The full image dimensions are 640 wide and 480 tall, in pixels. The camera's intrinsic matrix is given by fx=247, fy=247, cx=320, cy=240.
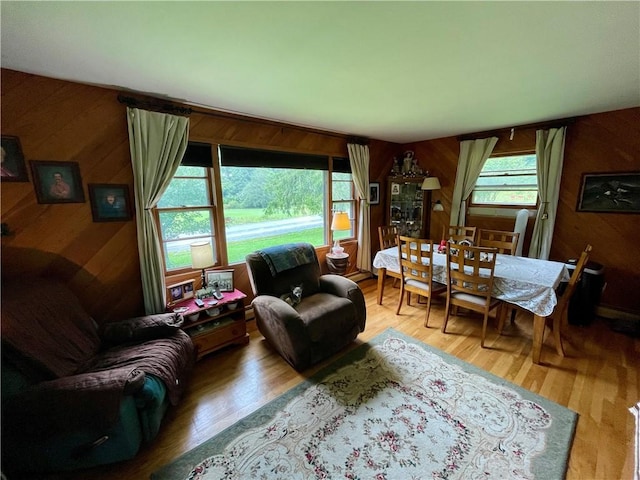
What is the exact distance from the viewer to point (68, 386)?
1.33 m

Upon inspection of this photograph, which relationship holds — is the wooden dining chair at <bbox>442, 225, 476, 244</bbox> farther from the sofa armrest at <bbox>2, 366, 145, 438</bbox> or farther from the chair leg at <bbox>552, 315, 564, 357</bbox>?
the sofa armrest at <bbox>2, 366, 145, 438</bbox>

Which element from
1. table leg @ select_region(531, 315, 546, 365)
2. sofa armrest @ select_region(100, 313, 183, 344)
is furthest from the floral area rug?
sofa armrest @ select_region(100, 313, 183, 344)

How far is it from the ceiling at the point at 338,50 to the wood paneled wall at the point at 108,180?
0.20 metres

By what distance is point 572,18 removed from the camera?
1221 millimetres

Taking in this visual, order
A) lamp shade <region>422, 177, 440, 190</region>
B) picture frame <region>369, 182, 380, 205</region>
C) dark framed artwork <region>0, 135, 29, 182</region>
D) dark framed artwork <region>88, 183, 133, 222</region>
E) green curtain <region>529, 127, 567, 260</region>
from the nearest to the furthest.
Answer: dark framed artwork <region>0, 135, 29, 182</region> < dark framed artwork <region>88, 183, 133, 222</region> < green curtain <region>529, 127, 567, 260</region> < lamp shade <region>422, 177, 440, 190</region> < picture frame <region>369, 182, 380, 205</region>

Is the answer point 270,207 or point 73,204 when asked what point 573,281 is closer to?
point 270,207

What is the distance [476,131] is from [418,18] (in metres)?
3.12

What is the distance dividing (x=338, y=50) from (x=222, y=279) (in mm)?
2212

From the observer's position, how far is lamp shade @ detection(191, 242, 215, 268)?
229 cm

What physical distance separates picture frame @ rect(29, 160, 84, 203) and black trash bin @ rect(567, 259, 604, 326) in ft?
15.7

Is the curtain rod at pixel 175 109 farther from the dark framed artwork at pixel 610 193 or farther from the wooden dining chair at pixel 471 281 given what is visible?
the dark framed artwork at pixel 610 193

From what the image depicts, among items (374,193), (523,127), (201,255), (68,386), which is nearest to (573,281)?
(523,127)

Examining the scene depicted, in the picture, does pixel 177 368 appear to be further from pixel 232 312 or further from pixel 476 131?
pixel 476 131

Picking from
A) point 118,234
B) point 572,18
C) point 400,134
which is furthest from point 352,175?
point 118,234
